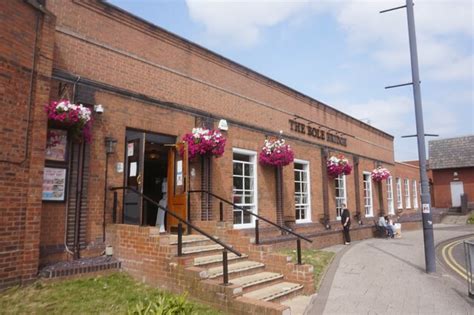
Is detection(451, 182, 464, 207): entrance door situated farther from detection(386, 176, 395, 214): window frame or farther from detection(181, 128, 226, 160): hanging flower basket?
detection(181, 128, 226, 160): hanging flower basket

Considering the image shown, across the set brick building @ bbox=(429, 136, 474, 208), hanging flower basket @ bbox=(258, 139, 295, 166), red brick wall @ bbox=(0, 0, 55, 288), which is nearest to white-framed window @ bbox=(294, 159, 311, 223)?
hanging flower basket @ bbox=(258, 139, 295, 166)

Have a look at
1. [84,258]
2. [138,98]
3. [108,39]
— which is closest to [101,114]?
[138,98]

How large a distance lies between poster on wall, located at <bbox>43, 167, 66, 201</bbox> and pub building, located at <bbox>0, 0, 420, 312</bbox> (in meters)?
0.02

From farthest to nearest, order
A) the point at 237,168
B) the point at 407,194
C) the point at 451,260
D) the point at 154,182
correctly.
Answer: the point at 407,194 < the point at 154,182 < the point at 237,168 < the point at 451,260

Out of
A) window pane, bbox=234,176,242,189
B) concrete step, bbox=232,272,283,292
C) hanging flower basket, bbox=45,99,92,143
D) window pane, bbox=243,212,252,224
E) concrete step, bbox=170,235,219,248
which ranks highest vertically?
hanging flower basket, bbox=45,99,92,143

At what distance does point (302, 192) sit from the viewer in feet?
46.8

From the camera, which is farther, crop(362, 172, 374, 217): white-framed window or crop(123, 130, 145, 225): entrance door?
crop(362, 172, 374, 217): white-framed window

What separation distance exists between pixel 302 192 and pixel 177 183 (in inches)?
260

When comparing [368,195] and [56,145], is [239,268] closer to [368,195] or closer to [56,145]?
[56,145]

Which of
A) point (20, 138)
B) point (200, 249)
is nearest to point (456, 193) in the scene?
point (200, 249)

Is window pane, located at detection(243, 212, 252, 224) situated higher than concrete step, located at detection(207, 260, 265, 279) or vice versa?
window pane, located at detection(243, 212, 252, 224)

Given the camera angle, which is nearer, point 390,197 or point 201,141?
point 201,141

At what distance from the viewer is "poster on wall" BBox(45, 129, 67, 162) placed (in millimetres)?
6781

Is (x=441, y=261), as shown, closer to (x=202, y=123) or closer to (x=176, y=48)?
(x=202, y=123)
